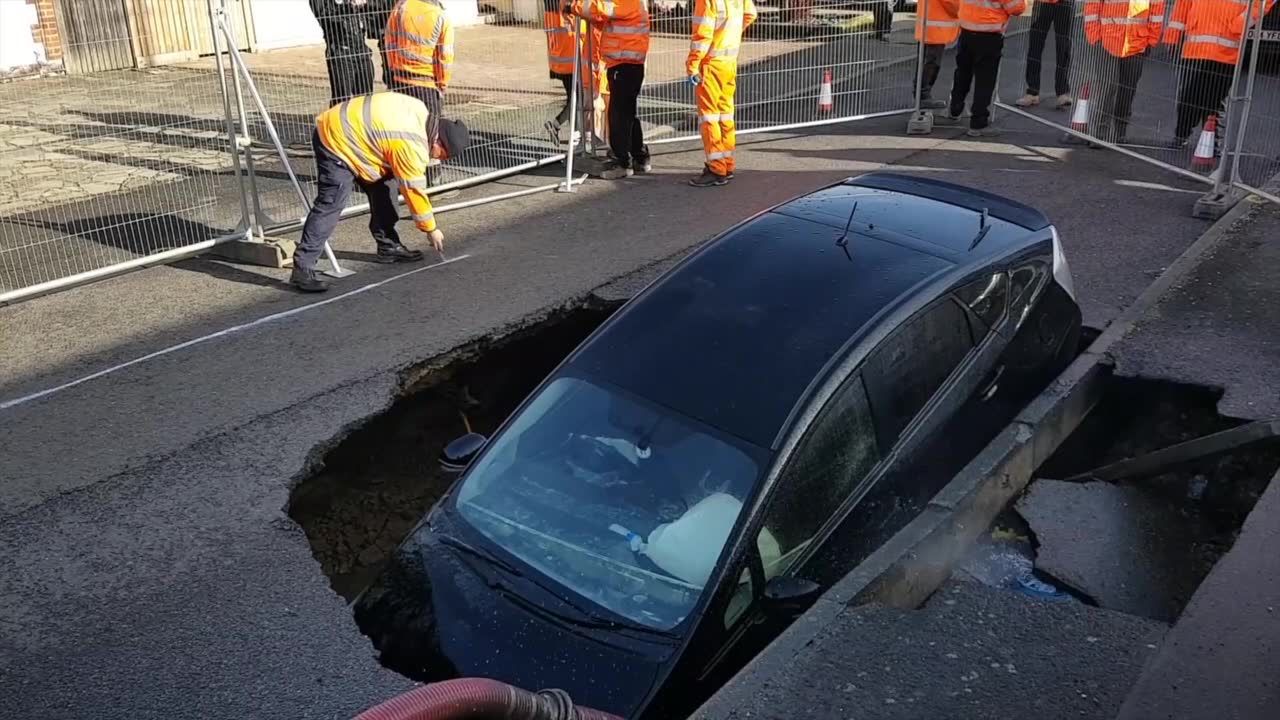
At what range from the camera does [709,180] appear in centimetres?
1005

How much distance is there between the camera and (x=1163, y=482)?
5344 millimetres

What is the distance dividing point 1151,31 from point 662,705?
882cm

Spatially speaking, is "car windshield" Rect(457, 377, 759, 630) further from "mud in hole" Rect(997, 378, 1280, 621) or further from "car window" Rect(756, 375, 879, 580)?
"mud in hole" Rect(997, 378, 1280, 621)

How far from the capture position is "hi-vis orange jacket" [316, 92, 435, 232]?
7164 mm

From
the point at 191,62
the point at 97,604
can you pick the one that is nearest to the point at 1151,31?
the point at 97,604

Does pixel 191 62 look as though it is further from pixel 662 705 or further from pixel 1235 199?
pixel 662 705

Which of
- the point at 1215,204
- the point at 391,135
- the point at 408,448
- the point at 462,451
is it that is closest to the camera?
the point at 462,451

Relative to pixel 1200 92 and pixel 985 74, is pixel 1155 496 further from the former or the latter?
pixel 985 74

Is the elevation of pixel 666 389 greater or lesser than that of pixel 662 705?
greater

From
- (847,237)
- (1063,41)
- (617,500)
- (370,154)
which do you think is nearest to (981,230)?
(847,237)

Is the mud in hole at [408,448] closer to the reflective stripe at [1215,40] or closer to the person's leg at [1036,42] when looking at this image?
the reflective stripe at [1215,40]

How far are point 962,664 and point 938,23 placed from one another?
940cm

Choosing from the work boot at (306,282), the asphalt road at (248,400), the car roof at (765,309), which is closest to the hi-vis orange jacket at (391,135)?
the asphalt road at (248,400)

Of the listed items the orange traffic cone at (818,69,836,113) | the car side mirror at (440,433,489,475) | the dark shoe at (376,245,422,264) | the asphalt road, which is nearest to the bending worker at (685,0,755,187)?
the asphalt road
